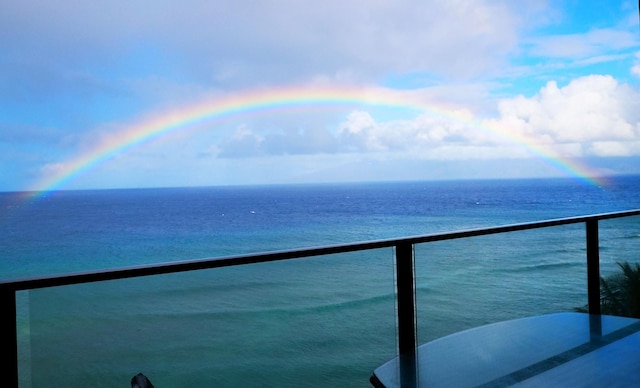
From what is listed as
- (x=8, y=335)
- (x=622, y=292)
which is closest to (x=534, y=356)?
(x=8, y=335)

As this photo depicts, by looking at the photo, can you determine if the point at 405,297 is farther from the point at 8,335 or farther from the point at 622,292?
the point at 622,292

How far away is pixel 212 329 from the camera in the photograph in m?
3.41

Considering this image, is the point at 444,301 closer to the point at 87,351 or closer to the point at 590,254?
the point at 590,254

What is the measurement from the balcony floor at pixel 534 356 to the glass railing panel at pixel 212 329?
81 cm

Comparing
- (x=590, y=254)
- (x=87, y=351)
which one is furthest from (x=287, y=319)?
(x=590, y=254)

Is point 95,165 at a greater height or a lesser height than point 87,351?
greater

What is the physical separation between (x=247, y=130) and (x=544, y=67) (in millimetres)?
25221

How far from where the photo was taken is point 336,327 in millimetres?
4691

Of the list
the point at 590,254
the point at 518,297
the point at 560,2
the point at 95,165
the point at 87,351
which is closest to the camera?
the point at 87,351

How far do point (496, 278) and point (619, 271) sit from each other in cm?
139

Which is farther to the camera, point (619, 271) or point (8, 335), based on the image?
point (619, 271)

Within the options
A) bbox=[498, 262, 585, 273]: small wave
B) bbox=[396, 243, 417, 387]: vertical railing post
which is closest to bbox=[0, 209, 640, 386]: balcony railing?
bbox=[396, 243, 417, 387]: vertical railing post

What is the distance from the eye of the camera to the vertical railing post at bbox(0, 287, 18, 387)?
5.13 ft

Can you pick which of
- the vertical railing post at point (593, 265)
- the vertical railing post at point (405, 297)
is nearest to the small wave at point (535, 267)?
the vertical railing post at point (593, 265)
